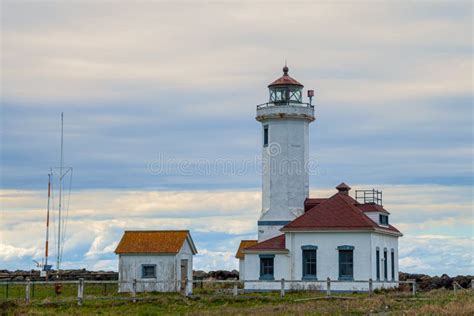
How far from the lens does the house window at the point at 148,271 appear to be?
3900cm

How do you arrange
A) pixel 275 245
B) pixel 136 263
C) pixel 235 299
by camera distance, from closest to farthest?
pixel 235 299 < pixel 136 263 < pixel 275 245

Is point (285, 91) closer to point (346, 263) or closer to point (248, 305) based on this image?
point (346, 263)

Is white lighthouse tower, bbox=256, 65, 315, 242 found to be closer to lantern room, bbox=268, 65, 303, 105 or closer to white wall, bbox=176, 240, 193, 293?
lantern room, bbox=268, 65, 303, 105

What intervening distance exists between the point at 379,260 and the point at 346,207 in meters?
3.05

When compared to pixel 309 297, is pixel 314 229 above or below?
above

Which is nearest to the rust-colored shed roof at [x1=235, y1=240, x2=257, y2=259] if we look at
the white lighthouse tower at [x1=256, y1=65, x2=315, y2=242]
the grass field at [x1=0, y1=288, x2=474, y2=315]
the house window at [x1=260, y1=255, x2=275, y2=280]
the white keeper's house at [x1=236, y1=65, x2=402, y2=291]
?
the white keeper's house at [x1=236, y1=65, x2=402, y2=291]

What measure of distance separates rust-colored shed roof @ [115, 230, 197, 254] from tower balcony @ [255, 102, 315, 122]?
7794 mm

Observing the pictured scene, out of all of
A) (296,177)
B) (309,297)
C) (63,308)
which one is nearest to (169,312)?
(63,308)

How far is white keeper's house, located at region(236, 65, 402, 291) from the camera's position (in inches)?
1585

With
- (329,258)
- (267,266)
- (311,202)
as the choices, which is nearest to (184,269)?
(267,266)

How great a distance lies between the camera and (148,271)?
128ft

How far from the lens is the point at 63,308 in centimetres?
2998

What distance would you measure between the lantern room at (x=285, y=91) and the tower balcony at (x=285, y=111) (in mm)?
264

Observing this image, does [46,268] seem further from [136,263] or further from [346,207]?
[346,207]
